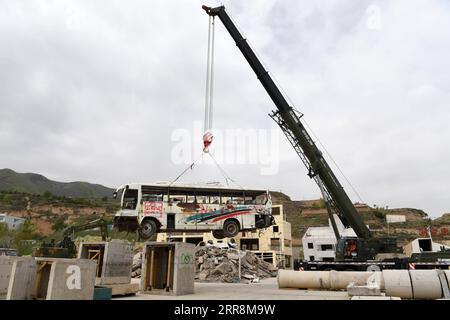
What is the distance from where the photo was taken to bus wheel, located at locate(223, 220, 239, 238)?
17.4 m

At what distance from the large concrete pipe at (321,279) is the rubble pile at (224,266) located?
21.5 feet

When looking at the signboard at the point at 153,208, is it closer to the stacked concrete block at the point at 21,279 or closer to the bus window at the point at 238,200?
the bus window at the point at 238,200

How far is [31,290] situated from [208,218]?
10.1 meters

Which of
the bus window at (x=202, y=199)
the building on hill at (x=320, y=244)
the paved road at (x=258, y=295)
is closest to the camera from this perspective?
the paved road at (x=258, y=295)

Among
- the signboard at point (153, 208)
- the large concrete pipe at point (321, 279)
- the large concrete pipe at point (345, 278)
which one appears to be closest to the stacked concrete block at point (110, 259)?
the signboard at point (153, 208)

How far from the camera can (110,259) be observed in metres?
13.8

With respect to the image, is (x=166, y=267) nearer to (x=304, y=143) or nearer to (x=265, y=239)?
(x=304, y=143)

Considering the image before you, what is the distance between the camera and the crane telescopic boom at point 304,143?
17.7 metres

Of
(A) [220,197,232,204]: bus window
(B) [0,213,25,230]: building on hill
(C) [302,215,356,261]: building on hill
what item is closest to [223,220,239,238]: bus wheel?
(A) [220,197,232,204]: bus window

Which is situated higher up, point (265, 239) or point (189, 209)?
point (189, 209)

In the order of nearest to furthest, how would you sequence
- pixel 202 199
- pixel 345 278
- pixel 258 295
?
pixel 258 295 < pixel 345 278 < pixel 202 199

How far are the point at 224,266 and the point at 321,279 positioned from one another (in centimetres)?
885

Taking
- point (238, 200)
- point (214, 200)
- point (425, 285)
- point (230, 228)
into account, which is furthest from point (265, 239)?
point (425, 285)
